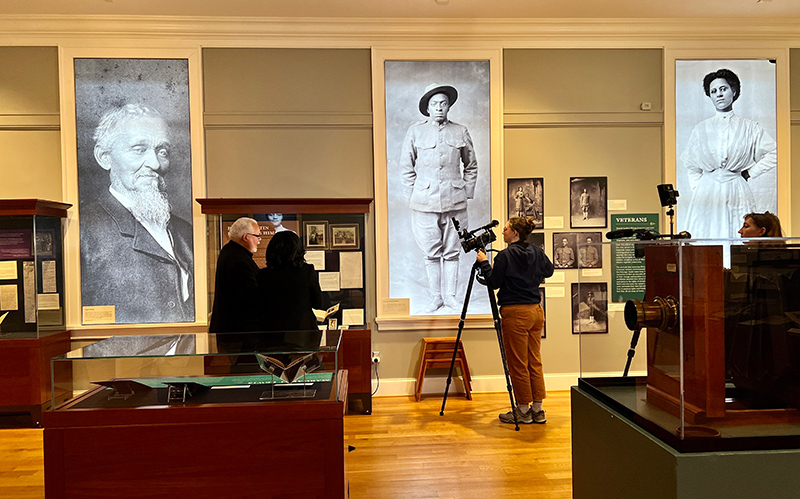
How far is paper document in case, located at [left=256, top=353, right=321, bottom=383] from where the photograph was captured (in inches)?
75.9

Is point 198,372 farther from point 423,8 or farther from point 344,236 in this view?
point 423,8

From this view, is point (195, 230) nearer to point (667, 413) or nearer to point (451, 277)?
point (451, 277)

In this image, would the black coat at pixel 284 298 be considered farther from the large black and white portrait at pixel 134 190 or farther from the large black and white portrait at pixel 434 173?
the large black and white portrait at pixel 134 190

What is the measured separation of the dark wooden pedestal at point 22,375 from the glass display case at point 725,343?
4.87 meters

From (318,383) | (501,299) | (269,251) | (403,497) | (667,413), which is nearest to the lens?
(667,413)

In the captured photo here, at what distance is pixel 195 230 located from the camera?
5086mm

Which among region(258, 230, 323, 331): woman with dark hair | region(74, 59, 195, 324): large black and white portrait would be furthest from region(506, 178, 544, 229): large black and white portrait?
region(74, 59, 195, 324): large black and white portrait

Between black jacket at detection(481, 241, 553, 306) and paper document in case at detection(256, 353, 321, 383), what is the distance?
247cm

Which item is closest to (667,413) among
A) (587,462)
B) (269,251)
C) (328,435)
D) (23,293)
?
(587,462)

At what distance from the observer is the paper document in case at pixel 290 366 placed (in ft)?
6.33

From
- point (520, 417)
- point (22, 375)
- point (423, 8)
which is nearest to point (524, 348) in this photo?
point (520, 417)

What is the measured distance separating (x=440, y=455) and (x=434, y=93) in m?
3.50

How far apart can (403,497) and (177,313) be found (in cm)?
315

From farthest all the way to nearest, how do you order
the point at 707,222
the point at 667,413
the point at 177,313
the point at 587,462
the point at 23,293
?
the point at 707,222 → the point at 177,313 → the point at 23,293 → the point at 587,462 → the point at 667,413
